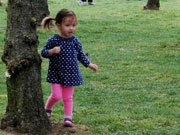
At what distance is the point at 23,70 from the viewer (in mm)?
5348

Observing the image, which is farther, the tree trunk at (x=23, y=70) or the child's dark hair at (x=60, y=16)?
the child's dark hair at (x=60, y=16)

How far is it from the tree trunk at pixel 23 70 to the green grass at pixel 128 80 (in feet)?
2.69

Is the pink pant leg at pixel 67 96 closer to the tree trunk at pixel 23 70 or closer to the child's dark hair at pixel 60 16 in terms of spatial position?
the tree trunk at pixel 23 70

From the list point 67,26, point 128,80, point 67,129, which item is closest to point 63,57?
point 67,26

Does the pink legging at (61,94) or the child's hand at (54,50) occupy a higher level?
the child's hand at (54,50)

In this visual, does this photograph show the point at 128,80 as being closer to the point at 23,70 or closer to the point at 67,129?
the point at 67,129

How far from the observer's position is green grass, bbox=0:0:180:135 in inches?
241

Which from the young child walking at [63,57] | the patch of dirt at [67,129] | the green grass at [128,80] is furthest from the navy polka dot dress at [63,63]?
the green grass at [128,80]

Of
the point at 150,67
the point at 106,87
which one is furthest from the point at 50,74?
the point at 150,67

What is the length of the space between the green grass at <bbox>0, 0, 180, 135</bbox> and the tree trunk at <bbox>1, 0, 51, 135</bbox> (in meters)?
0.82

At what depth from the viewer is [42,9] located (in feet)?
49.1

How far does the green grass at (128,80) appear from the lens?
241 inches

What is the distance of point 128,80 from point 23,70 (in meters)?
3.94

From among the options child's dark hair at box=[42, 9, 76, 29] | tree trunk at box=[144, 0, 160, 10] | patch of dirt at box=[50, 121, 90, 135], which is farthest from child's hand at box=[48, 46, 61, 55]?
tree trunk at box=[144, 0, 160, 10]
